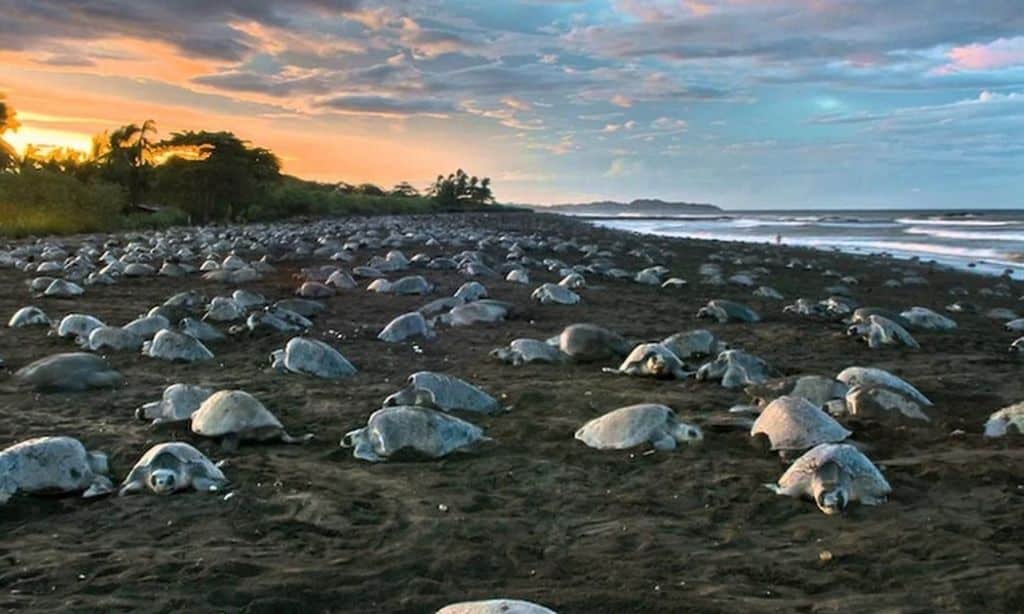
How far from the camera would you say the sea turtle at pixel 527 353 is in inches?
273

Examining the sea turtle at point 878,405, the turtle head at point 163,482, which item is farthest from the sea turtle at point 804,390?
the turtle head at point 163,482

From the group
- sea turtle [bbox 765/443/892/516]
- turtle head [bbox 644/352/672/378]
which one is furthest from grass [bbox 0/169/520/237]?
sea turtle [bbox 765/443/892/516]

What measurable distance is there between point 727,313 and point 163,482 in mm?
7159

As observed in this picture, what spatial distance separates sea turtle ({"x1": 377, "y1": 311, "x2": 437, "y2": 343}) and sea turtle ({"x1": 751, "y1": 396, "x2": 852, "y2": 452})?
152 inches

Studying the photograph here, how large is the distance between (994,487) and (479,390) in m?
3.08

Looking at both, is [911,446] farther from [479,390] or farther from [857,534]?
[479,390]

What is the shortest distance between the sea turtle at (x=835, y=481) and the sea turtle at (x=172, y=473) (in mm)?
2704

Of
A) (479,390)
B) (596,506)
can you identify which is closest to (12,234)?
(479,390)

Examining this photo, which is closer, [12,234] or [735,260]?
[735,260]

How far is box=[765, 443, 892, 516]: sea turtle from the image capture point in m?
3.77

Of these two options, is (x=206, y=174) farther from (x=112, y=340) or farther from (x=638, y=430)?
(x=638, y=430)

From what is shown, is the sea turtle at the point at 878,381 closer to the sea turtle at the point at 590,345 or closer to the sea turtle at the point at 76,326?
the sea turtle at the point at 590,345

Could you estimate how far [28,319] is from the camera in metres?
8.07

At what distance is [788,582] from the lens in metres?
3.01
